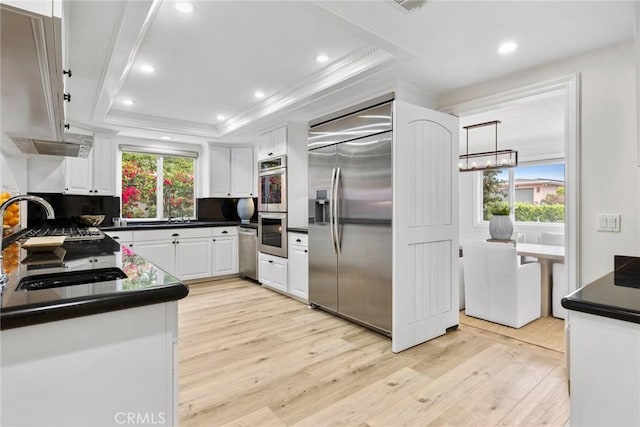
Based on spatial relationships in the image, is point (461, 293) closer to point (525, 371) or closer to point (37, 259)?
point (525, 371)

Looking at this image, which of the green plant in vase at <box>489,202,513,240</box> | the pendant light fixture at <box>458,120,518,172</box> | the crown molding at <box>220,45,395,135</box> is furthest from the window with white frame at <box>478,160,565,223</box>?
the crown molding at <box>220,45,395,135</box>

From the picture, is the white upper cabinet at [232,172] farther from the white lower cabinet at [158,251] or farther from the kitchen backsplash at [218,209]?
the white lower cabinet at [158,251]

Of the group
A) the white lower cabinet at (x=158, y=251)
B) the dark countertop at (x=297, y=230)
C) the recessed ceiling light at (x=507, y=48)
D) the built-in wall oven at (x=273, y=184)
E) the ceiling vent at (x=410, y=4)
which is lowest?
the white lower cabinet at (x=158, y=251)

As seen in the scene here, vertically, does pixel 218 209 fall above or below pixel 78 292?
above

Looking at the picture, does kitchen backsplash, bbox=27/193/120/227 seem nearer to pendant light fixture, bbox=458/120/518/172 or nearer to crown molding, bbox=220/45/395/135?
crown molding, bbox=220/45/395/135

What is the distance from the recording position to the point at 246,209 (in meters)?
5.69

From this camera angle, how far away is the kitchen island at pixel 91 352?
31.9 inches

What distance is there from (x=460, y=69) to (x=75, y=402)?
3.05 metres

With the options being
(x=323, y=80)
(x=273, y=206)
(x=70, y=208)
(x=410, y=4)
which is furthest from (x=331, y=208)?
(x=70, y=208)

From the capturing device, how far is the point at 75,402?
0.88m

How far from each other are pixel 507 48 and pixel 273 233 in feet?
10.7

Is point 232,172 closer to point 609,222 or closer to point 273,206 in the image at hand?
point 273,206

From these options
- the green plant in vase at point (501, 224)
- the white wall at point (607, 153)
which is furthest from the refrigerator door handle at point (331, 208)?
the white wall at point (607, 153)

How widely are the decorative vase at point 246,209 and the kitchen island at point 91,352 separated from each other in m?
4.54
